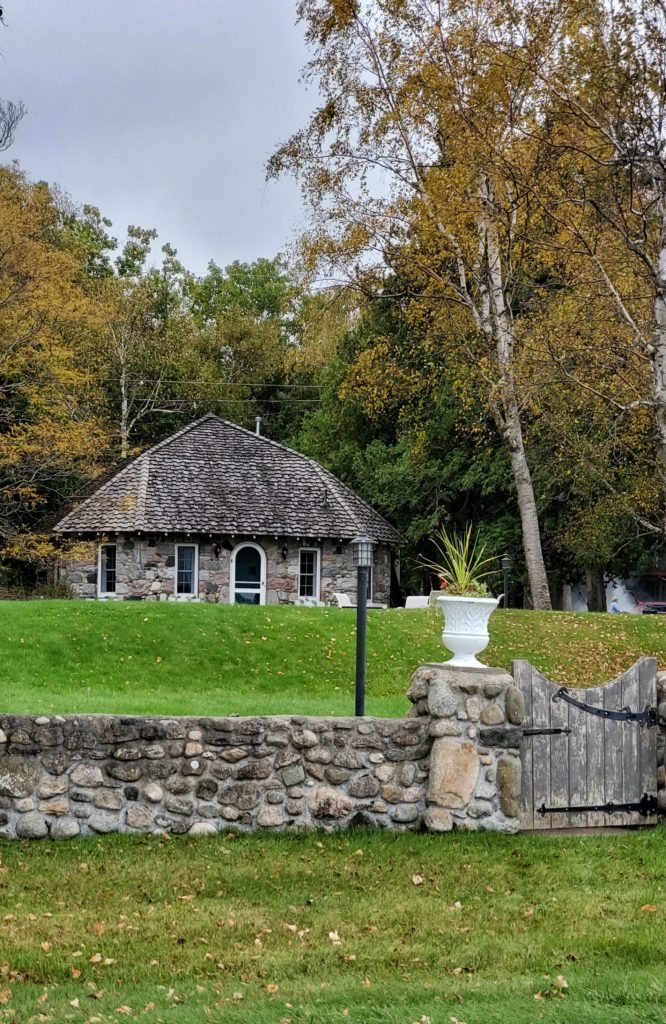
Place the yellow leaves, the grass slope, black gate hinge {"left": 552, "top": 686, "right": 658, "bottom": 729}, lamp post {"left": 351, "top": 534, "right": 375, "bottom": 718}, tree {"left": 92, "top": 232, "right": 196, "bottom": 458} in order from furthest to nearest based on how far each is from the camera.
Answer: tree {"left": 92, "top": 232, "right": 196, "bottom": 458}, lamp post {"left": 351, "top": 534, "right": 375, "bottom": 718}, black gate hinge {"left": 552, "top": 686, "right": 658, "bottom": 729}, the yellow leaves, the grass slope

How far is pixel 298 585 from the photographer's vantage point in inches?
1185

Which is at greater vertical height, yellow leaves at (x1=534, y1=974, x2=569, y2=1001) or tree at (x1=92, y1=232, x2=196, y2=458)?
tree at (x1=92, y1=232, x2=196, y2=458)

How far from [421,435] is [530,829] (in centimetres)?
1749

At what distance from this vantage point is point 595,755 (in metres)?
9.10

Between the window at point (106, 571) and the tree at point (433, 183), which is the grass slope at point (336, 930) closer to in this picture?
the tree at point (433, 183)

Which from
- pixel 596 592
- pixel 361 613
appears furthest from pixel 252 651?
pixel 596 592

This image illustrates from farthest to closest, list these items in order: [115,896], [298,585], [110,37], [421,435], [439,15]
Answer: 1. [298,585]
2. [421,435]
3. [439,15]
4. [110,37]
5. [115,896]

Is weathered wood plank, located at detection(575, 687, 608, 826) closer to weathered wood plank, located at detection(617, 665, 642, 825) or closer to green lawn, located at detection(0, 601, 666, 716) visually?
weathered wood plank, located at detection(617, 665, 642, 825)

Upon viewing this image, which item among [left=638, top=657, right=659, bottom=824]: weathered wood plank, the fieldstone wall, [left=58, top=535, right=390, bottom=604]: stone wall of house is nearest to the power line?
[left=58, top=535, right=390, bottom=604]: stone wall of house

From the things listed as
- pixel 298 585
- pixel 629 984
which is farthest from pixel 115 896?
pixel 298 585

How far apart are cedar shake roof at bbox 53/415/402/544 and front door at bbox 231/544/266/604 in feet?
3.43

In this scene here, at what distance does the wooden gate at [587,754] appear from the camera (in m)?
8.92

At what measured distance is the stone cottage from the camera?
2888 centimetres

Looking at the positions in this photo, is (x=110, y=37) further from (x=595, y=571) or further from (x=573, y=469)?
(x=595, y=571)
